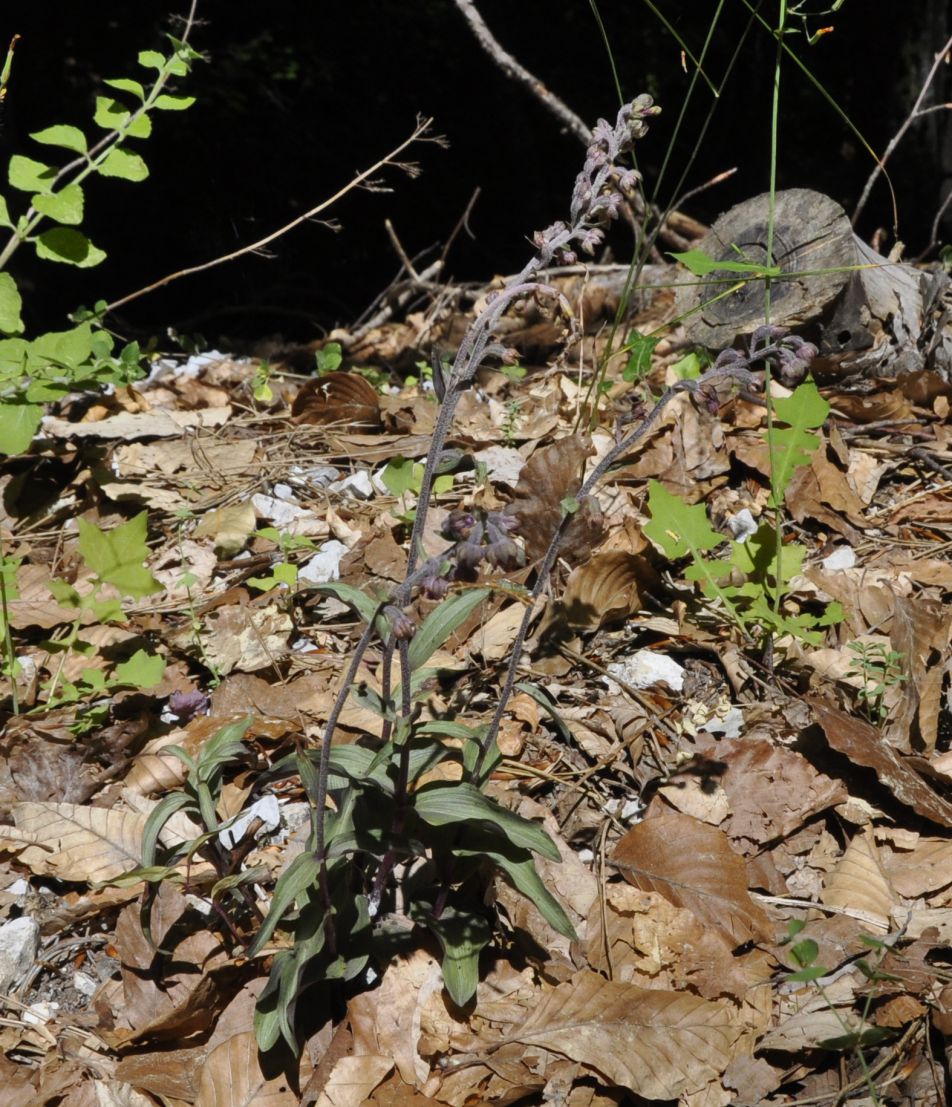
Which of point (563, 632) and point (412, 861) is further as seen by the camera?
point (563, 632)

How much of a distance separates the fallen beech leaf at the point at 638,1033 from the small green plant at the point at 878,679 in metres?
0.82

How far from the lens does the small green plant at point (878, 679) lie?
235 centimetres

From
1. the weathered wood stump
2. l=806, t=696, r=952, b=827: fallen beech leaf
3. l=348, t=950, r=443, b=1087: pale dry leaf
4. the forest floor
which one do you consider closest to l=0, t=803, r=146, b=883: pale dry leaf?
the forest floor

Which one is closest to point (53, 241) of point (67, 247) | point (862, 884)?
point (67, 247)

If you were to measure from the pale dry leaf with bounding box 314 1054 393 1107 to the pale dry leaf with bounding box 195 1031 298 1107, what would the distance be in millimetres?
40

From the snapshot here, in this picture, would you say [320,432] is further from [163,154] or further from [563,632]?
[163,154]

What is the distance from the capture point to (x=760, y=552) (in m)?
A: 2.65

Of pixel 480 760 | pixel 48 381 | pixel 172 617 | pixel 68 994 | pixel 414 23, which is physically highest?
pixel 414 23

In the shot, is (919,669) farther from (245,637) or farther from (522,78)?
(522,78)

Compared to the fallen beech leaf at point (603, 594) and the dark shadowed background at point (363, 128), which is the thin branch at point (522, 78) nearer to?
the dark shadowed background at point (363, 128)

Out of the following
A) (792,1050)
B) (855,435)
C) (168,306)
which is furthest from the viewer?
(168,306)

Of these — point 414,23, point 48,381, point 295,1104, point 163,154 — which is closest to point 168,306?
point 163,154

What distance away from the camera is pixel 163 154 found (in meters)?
6.06

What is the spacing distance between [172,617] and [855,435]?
230 centimetres
